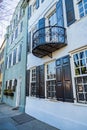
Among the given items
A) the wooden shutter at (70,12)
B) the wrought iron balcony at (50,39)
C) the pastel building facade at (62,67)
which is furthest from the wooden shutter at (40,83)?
the wooden shutter at (70,12)

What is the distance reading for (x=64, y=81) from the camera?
16.8 feet

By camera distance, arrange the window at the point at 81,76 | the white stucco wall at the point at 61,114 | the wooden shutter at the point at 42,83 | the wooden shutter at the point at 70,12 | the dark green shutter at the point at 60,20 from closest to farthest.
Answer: the white stucco wall at the point at 61,114, the window at the point at 81,76, the wooden shutter at the point at 70,12, the dark green shutter at the point at 60,20, the wooden shutter at the point at 42,83

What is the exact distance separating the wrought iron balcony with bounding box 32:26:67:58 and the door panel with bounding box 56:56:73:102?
748mm

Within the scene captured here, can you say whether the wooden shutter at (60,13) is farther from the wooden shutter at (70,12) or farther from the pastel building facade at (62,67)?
the wooden shutter at (70,12)

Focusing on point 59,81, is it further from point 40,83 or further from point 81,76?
point 40,83

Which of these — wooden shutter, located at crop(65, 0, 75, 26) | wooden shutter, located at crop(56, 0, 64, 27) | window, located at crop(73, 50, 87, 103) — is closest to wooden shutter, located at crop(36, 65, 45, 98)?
window, located at crop(73, 50, 87, 103)

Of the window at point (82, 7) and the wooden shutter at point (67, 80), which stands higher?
the window at point (82, 7)

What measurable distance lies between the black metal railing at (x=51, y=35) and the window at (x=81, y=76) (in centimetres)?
115

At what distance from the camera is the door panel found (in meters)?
4.82

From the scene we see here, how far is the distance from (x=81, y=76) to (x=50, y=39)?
2.41 meters

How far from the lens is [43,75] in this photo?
6.70 meters

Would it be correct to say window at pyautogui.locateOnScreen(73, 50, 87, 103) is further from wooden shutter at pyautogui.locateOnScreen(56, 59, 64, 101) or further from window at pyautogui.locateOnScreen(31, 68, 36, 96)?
window at pyautogui.locateOnScreen(31, 68, 36, 96)

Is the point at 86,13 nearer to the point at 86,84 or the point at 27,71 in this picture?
the point at 86,84

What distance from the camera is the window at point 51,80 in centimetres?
597
